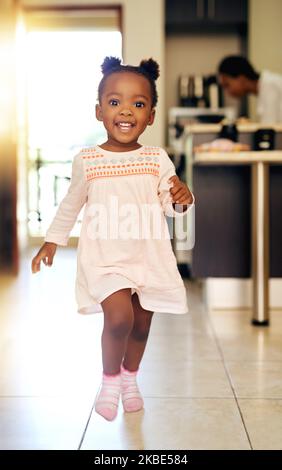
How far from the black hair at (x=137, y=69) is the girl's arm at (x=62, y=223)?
8.4 inches

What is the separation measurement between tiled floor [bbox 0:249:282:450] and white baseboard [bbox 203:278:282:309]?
0.09 metres

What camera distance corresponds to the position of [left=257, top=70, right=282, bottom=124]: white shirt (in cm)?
330

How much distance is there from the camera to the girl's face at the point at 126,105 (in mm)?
1319

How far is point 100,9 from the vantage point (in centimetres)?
468

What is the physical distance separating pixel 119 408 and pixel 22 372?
444mm

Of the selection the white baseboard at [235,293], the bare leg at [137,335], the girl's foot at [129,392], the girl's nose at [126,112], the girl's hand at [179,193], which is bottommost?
Answer: the white baseboard at [235,293]

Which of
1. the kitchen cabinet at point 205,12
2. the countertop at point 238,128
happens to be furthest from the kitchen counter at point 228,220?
the kitchen cabinet at point 205,12

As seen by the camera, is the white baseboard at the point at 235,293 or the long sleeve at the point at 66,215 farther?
the white baseboard at the point at 235,293

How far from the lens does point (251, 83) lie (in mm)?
3309

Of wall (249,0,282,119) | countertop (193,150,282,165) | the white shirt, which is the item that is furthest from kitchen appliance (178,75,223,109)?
countertop (193,150,282,165)

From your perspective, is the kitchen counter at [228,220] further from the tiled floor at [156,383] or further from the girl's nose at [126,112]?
the girl's nose at [126,112]

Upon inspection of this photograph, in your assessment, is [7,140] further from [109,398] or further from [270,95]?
[109,398]
